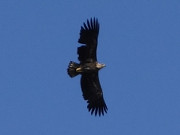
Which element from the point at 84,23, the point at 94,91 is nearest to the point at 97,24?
the point at 84,23

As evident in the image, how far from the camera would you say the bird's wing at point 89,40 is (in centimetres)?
3631

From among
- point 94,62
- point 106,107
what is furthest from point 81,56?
point 106,107

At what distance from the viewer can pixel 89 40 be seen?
36438 millimetres

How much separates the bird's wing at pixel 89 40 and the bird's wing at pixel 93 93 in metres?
1.12

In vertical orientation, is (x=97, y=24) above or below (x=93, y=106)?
above

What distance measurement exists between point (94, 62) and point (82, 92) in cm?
175

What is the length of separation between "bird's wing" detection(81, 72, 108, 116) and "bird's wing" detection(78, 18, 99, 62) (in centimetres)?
112

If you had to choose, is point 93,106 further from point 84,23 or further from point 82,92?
point 84,23

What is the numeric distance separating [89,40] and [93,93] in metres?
2.83

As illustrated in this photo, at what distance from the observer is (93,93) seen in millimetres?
37938

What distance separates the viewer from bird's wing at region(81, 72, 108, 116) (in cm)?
3750

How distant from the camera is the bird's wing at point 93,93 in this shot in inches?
Result: 1476

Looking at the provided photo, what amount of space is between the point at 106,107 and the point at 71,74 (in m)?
2.83

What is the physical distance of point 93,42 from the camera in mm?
36500
